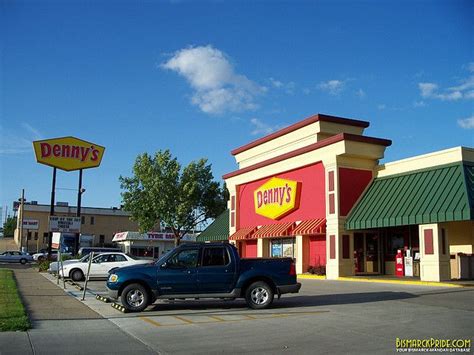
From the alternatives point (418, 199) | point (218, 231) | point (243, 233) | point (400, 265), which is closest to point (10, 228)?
point (218, 231)

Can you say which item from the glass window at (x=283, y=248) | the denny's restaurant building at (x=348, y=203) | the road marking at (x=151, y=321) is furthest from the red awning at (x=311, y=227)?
the road marking at (x=151, y=321)

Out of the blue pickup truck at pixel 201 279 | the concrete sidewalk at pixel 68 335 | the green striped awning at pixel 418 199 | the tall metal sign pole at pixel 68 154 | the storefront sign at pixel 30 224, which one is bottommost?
the concrete sidewalk at pixel 68 335

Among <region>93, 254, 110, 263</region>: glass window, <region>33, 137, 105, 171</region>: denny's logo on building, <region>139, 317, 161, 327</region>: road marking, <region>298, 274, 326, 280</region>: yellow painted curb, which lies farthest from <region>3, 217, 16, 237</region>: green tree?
<region>139, 317, 161, 327</region>: road marking

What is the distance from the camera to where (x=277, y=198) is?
32656 millimetres

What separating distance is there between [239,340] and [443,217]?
13783 millimetres

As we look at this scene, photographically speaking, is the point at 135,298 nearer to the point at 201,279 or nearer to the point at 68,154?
the point at 201,279

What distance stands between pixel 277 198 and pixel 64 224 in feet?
41.2

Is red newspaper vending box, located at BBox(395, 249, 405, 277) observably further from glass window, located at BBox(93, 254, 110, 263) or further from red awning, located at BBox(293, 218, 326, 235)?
glass window, located at BBox(93, 254, 110, 263)

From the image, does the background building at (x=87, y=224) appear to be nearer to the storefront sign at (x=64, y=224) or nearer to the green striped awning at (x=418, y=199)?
the storefront sign at (x=64, y=224)

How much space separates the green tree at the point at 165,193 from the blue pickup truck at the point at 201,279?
112ft

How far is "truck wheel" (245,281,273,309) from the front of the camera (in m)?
14.2

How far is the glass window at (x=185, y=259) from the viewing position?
46.9ft

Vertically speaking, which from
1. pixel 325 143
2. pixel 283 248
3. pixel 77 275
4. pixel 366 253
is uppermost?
pixel 325 143

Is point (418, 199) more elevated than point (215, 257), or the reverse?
point (418, 199)
